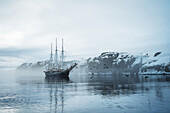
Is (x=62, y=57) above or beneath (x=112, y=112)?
above

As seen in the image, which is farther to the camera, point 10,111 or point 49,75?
point 49,75

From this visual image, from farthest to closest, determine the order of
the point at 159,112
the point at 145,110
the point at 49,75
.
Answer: the point at 49,75
the point at 145,110
the point at 159,112

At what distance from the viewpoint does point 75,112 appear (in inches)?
792

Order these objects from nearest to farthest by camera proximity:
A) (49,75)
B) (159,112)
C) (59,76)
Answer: (159,112) → (59,76) → (49,75)

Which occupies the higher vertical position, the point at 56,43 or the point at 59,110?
the point at 56,43

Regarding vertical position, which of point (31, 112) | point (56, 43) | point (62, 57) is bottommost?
point (31, 112)

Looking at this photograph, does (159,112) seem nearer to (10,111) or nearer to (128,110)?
(128,110)

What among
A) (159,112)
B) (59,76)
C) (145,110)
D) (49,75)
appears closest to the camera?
(159,112)

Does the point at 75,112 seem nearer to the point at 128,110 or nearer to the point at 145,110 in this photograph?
the point at 128,110

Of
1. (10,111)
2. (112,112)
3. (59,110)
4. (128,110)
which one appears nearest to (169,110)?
(128,110)

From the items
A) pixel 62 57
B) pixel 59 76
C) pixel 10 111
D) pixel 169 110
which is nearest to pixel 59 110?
pixel 10 111

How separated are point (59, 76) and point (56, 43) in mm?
28478

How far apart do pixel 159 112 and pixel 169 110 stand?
149 cm

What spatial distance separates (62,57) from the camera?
144 metres
